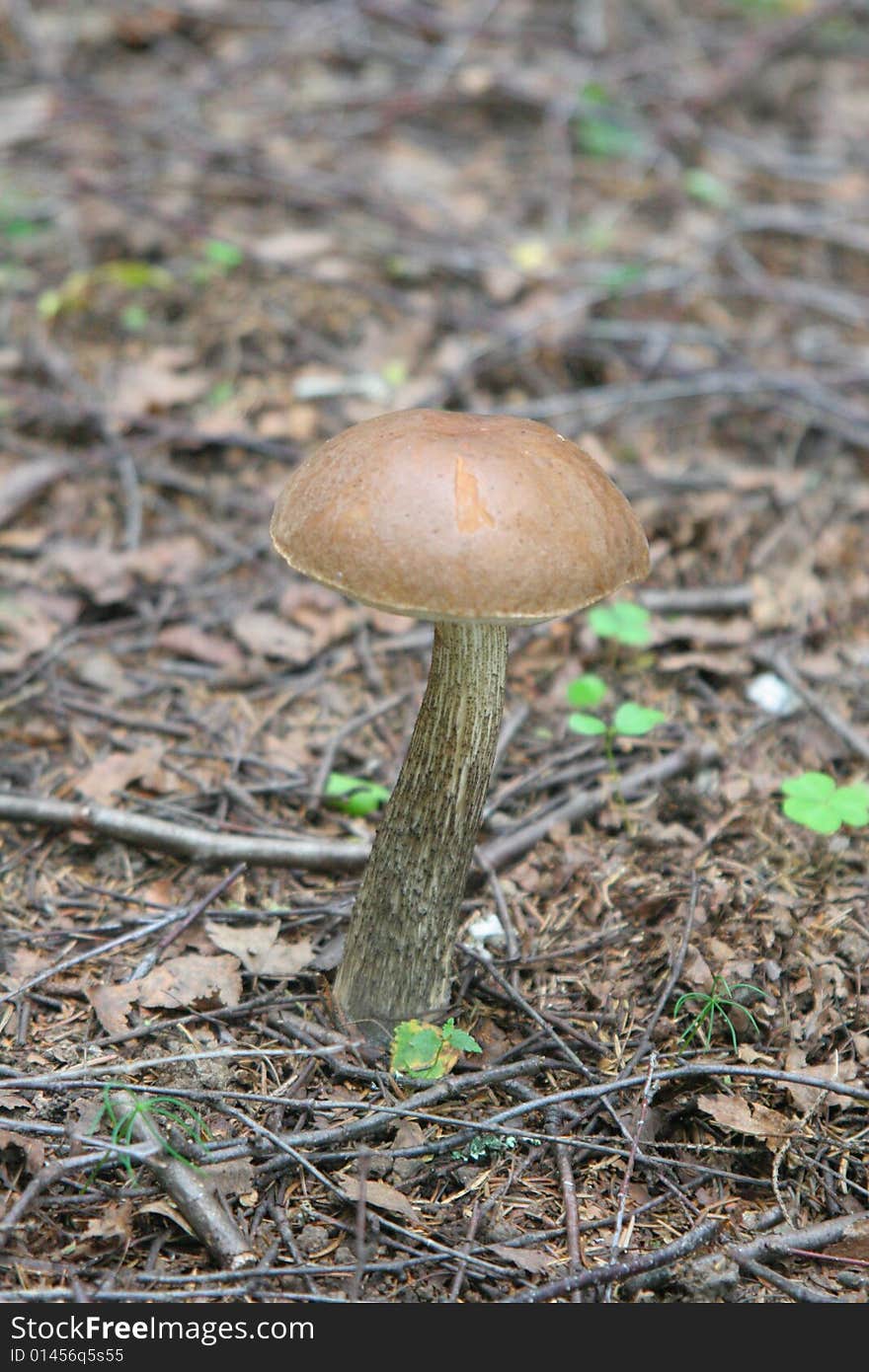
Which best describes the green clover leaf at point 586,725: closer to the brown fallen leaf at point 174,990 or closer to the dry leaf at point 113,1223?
the brown fallen leaf at point 174,990

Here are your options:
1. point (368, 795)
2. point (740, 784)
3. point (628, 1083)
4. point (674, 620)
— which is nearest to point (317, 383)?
point (674, 620)

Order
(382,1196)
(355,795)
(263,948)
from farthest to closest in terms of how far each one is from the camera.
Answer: (355,795) → (263,948) → (382,1196)

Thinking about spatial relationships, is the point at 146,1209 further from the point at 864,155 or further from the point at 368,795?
the point at 864,155

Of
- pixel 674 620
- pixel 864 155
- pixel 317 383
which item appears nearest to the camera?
pixel 674 620

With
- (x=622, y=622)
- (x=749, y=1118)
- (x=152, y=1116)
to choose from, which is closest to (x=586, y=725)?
(x=622, y=622)

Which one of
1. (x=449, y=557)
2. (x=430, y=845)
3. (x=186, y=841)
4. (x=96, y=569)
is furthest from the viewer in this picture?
(x=96, y=569)

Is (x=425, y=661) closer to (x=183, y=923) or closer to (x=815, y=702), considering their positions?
(x=815, y=702)

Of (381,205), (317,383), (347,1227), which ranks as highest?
(381,205)
